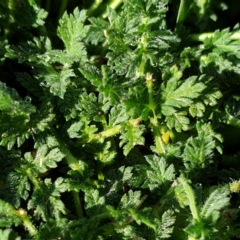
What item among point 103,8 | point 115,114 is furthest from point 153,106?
point 103,8

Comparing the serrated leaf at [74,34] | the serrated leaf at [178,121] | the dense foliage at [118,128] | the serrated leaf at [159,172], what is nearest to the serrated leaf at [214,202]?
the dense foliage at [118,128]

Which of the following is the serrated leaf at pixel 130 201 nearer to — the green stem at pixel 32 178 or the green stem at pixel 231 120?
the green stem at pixel 32 178

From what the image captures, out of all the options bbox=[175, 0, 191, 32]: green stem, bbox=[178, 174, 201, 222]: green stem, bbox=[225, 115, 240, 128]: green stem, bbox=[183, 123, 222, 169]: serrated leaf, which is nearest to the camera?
bbox=[178, 174, 201, 222]: green stem

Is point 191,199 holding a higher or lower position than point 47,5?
lower

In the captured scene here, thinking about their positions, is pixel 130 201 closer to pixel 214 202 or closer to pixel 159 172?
pixel 159 172

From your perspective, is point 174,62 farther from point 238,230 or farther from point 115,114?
point 238,230

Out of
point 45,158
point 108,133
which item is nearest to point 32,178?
point 45,158

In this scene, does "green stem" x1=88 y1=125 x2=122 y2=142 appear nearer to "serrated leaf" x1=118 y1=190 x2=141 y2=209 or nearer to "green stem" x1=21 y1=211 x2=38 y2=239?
"serrated leaf" x1=118 y1=190 x2=141 y2=209

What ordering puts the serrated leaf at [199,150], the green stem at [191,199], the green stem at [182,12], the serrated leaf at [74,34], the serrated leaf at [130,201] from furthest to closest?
the green stem at [182,12] < the serrated leaf at [74,34] < the serrated leaf at [199,150] < the serrated leaf at [130,201] < the green stem at [191,199]

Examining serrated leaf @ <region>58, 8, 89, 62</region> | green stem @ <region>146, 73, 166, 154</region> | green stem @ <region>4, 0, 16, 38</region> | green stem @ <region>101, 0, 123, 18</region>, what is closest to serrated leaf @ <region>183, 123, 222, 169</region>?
green stem @ <region>146, 73, 166, 154</region>
